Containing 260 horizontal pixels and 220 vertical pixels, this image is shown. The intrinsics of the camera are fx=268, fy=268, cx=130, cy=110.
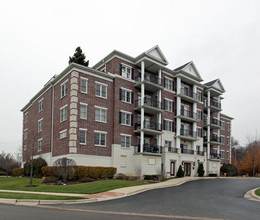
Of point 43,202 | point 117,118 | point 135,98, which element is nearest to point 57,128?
point 117,118

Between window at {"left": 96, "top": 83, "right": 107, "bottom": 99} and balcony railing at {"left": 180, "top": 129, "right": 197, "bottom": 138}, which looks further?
balcony railing at {"left": 180, "top": 129, "right": 197, "bottom": 138}

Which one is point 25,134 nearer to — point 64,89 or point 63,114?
point 63,114

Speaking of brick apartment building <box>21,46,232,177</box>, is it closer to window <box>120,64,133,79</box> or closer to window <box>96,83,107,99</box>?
window <box>120,64,133,79</box>

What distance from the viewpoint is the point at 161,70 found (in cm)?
3775

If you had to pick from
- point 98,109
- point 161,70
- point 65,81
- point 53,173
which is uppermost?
point 161,70

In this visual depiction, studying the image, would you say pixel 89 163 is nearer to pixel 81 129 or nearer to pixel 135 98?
pixel 81 129

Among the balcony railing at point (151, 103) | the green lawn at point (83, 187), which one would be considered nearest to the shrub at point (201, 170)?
the balcony railing at point (151, 103)

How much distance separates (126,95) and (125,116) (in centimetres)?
273

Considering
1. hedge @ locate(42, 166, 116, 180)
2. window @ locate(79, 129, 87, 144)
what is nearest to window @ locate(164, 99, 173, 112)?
hedge @ locate(42, 166, 116, 180)

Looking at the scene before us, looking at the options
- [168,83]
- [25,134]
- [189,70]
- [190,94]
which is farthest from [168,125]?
[25,134]

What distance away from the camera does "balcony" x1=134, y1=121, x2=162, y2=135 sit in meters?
33.7

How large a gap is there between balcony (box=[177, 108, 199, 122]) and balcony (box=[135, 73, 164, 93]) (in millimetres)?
5949

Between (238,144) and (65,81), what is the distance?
91824 millimetres

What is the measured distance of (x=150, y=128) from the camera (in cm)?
3562
